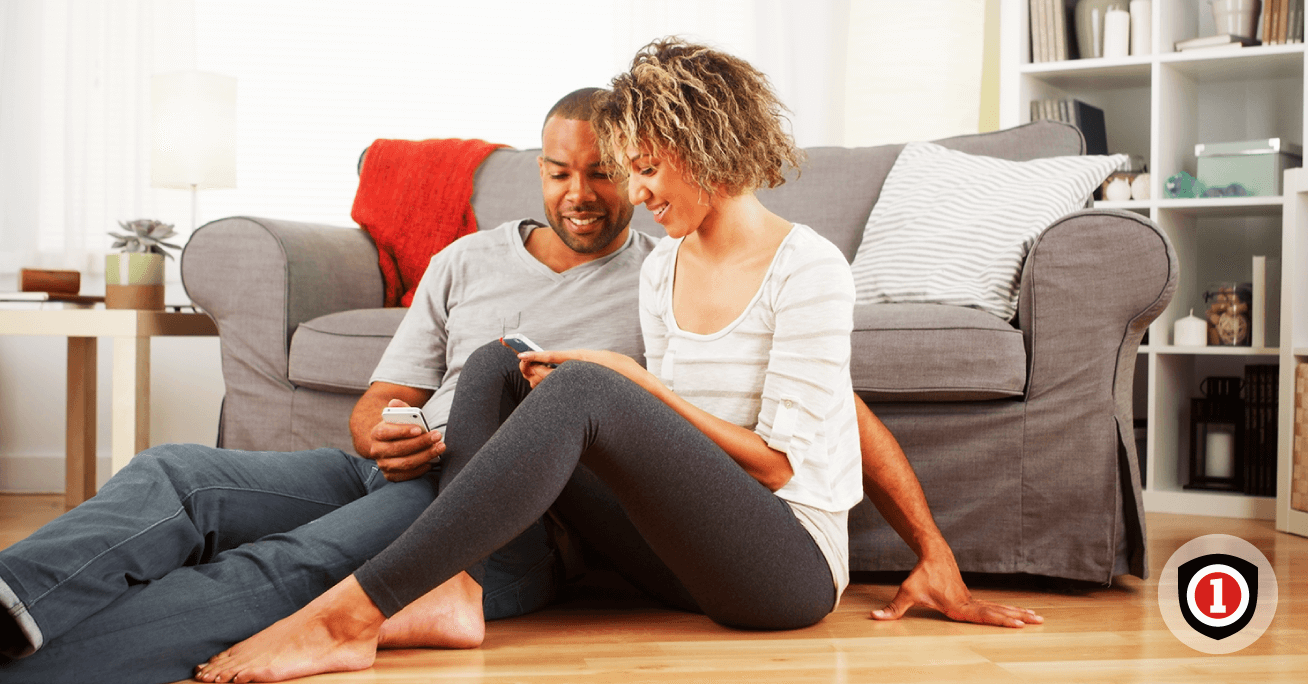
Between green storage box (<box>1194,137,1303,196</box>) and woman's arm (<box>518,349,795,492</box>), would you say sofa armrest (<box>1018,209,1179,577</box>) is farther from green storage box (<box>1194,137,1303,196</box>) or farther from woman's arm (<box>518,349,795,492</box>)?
green storage box (<box>1194,137,1303,196</box>)

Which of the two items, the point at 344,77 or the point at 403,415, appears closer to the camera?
the point at 403,415

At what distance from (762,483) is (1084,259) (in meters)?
0.73

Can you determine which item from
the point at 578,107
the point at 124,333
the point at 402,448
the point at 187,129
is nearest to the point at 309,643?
the point at 402,448

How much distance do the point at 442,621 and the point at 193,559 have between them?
302 millimetres

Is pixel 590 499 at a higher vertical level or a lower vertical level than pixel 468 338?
lower

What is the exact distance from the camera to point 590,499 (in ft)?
4.58

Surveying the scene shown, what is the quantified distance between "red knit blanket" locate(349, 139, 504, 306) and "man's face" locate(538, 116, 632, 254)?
856mm

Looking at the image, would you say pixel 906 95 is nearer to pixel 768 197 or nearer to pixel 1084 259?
pixel 768 197

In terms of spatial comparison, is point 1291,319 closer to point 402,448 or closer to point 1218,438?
point 1218,438

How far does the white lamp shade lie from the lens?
262cm

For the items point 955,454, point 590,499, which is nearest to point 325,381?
point 590,499

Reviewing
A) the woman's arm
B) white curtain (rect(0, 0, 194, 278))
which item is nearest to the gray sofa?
the woman's arm

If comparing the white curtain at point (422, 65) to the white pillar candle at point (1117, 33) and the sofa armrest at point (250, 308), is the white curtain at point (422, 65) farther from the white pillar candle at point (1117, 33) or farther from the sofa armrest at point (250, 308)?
the sofa armrest at point (250, 308)

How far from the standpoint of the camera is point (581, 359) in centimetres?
123
